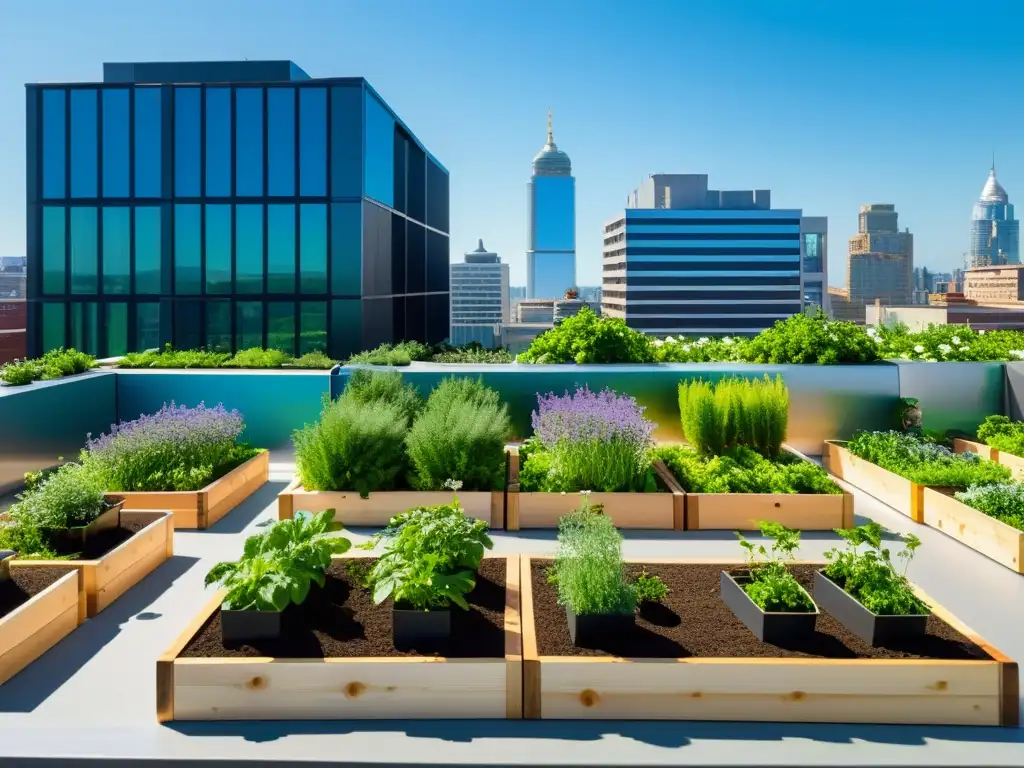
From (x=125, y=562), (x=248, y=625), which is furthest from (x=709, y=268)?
(x=248, y=625)

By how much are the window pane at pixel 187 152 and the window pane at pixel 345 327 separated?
3558 mm

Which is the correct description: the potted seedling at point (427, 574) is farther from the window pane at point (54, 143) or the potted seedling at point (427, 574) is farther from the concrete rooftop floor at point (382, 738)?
the window pane at point (54, 143)

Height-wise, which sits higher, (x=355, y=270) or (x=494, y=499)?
(x=355, y=270)

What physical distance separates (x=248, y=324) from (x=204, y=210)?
2.37m

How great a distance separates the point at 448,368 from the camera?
7480mm

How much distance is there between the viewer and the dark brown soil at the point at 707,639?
3.05 meters

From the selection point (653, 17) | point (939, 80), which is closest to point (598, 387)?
point (653, 17)

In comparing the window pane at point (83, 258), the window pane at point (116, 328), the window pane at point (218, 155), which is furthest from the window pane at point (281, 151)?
the window pane at point (116, 328)

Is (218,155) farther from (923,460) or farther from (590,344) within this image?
(923,460)

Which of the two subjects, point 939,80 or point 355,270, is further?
point 939,80

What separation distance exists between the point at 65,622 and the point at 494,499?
2.51 metres

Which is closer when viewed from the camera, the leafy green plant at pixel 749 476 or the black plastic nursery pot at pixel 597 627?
the black plastic nursery pot at pixel 597 627

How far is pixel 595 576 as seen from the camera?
3.21m

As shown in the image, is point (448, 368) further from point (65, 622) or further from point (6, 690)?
point (6, 690)
